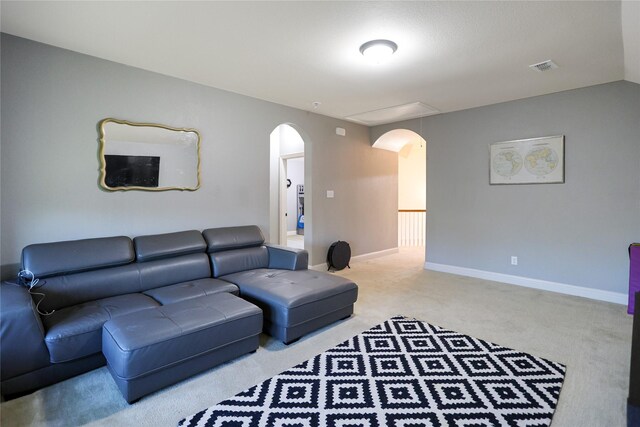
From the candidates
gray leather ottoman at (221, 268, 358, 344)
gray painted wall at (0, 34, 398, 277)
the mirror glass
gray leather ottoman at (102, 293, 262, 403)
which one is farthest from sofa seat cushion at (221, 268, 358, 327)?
the mirror glass

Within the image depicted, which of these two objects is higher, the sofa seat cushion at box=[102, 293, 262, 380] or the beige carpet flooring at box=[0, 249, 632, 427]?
the sofa seat cushion at box=[102, 293, 262, 380]

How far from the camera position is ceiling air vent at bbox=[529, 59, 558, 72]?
3.08 metres

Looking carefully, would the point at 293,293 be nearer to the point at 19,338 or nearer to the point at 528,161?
the point at 19,338

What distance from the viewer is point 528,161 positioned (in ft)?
14.0

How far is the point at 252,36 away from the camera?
102 inches

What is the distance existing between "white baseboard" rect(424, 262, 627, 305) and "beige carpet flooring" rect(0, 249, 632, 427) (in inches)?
6.5

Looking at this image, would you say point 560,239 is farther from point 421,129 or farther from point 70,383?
point 70,383

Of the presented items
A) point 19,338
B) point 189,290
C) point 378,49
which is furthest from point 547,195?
point 19,338

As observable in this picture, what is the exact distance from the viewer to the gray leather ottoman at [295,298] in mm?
2680

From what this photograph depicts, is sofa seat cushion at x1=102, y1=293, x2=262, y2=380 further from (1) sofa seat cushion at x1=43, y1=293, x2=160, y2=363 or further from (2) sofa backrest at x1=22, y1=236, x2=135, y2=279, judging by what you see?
(2) sofa backrest at x1=22, y1=236, x2=135, y2=279

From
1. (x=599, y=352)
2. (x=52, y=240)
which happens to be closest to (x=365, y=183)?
(x=599, y=352)

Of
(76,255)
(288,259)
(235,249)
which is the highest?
(76,255)

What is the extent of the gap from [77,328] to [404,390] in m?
2.11

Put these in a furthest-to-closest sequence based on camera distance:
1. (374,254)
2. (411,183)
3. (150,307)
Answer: (411,183)
(374,254)
(150,307)
